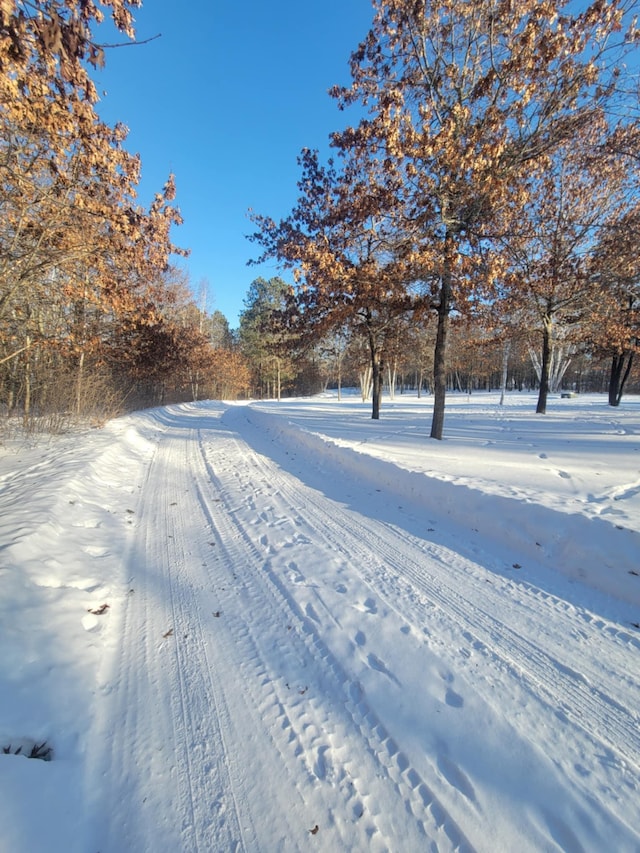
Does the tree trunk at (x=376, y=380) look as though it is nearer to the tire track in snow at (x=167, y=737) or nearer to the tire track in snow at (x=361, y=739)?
the tire track in snow at (x=361, y=739)

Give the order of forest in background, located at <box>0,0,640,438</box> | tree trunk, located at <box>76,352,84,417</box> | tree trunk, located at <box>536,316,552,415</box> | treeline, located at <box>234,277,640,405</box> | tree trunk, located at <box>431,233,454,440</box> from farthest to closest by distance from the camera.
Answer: tree trunk, located at <box>536,316,552,415</box>
treeline, located at <box>234,277,640,405</box>
tree trunk, located at <box>76,352,84,417</box>
tree trunk, located at <box>431,233,454,440</box>
forest in background, located at <box>0,0,640,438</box>

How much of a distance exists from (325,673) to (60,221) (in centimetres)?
760

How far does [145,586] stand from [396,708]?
7.50 ft

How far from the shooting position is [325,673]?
2.21 m

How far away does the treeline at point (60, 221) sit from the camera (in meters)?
3.07

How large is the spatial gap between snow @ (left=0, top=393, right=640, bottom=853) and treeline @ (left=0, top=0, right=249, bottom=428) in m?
3.97

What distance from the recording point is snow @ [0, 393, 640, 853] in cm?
149

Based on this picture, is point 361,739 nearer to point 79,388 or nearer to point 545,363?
point 79,388

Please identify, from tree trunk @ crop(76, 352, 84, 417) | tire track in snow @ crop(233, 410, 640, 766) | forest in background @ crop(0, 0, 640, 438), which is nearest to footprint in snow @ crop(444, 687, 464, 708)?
tire track in snow @ crop(233, 410, 640, 766)

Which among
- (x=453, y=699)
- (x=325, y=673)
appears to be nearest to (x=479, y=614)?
(x=453, y=699)

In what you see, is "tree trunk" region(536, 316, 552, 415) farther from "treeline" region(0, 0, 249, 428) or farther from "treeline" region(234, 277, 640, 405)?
"treeline" region(0, 0, 249, 428)

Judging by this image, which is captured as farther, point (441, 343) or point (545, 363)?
point (545, 363)

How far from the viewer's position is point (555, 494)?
4453 millimetres

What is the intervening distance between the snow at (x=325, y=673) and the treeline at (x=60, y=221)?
13.0 feet
